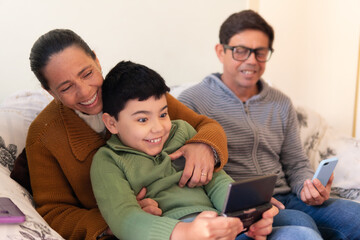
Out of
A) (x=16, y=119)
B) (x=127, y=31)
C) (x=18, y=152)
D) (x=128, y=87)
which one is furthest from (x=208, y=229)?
(x=127, y=31)

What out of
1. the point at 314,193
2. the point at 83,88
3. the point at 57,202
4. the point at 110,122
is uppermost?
the point at 83,88

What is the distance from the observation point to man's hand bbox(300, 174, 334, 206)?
151cm

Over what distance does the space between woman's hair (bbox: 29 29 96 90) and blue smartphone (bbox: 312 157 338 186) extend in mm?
881

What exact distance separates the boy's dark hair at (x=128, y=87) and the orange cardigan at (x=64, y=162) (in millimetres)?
133

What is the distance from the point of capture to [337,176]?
6.32 feet

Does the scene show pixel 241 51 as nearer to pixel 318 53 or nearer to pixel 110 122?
pixel 110 122

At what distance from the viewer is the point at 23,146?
4.94 ft

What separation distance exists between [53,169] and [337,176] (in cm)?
130

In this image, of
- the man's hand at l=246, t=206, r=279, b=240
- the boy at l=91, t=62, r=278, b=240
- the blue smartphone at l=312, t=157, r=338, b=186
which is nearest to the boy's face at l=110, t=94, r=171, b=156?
the boy at l=91, t=62, r=278, b=240

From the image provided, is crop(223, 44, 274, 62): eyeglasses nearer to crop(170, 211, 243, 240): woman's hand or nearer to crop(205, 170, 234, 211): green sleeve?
crop(205, 170, 234, 211): green sleeve

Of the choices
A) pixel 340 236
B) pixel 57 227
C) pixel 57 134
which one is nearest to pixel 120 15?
pixel 57 134

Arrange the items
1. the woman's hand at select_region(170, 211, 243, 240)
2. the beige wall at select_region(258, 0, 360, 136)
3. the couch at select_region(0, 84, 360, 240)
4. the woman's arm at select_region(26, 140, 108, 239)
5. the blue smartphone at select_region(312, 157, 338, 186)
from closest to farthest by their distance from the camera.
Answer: the woman's hand at select_region(170, 211, 243, 240) < the couch at select_region(0, 84, 360, 240) < the woman's arm at select_region(26, 140, 108, 239) < the blue smartphone at select_region(312, 157, 338, 186) < the beige wall at select_region(258, 0, 360, 136)

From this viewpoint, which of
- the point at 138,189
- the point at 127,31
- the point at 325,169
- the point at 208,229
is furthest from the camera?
the point at 127,31

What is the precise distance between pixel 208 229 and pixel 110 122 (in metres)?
0.50
